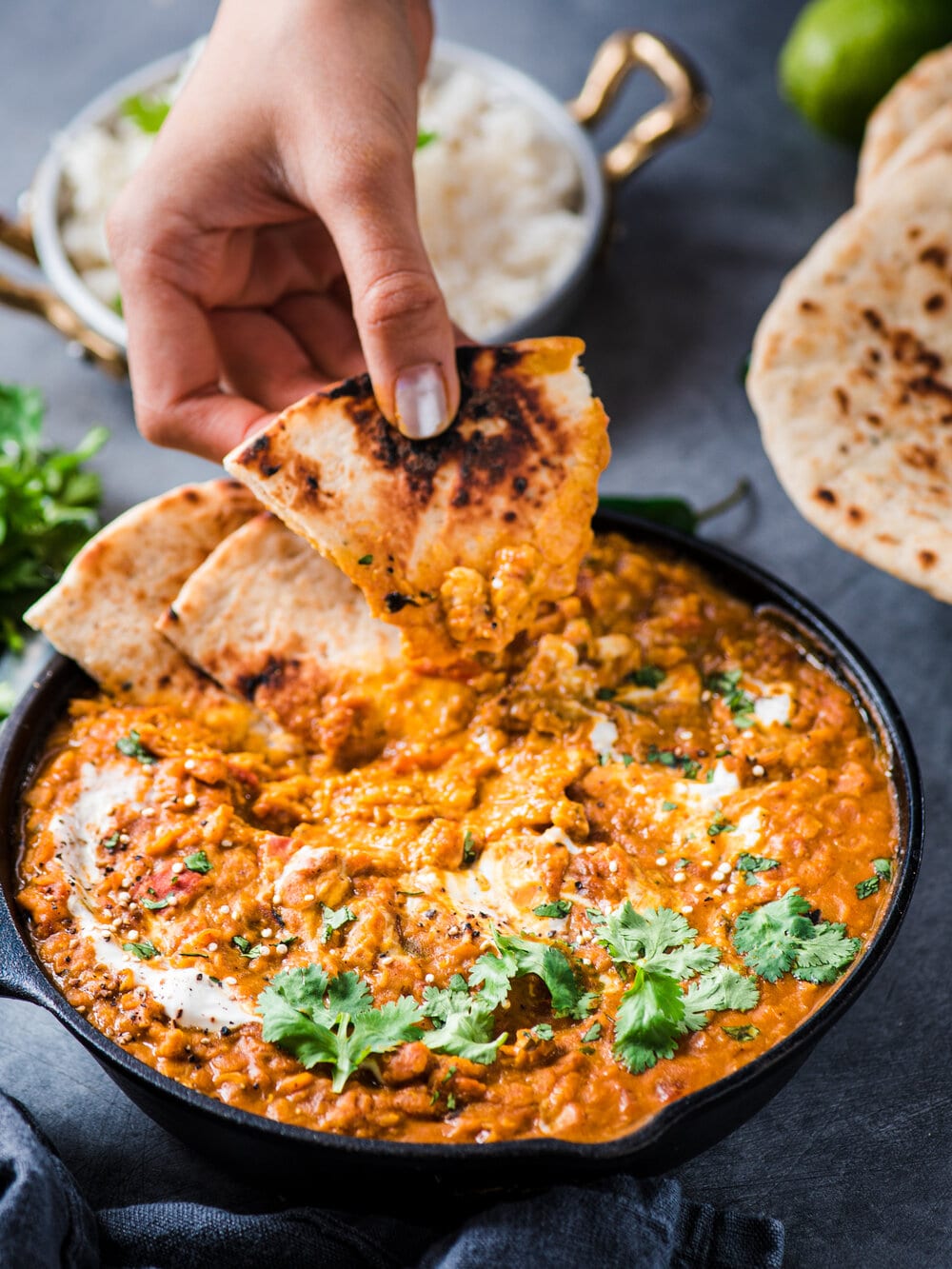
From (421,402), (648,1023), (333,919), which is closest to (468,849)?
(333,919)

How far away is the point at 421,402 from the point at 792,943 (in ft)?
5.19

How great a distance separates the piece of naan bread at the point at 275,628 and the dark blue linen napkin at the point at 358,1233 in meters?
1.19

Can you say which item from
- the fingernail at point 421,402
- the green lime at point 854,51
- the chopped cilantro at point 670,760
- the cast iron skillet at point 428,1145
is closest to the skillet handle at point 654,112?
the green lime at point 854,51

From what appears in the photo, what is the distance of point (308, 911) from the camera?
2975mm

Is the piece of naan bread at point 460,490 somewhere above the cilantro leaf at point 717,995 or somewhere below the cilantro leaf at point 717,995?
above

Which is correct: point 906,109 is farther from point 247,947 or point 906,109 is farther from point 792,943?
point 247,947

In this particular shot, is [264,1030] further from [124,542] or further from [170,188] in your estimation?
[170,188]

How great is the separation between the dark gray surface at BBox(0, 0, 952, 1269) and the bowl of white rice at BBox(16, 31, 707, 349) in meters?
0.41

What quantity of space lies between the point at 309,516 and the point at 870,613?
2.15m

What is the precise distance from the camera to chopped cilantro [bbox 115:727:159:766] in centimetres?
328

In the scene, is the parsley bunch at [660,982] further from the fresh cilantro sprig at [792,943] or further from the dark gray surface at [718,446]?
the dark gray surface at [718,446]

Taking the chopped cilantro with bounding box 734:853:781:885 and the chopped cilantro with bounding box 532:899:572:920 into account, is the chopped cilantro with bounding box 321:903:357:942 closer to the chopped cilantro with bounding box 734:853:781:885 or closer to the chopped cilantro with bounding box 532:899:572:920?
the chopped cilantro with bounding box 532:899:572:920

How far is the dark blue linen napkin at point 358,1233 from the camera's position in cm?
264

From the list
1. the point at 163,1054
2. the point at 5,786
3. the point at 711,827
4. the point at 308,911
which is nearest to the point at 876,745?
the point at 711,827
